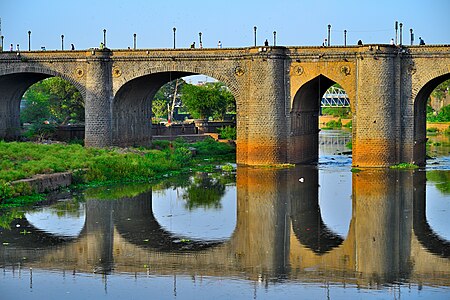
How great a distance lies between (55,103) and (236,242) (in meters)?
54.7

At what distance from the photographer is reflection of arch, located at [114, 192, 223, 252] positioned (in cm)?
2575

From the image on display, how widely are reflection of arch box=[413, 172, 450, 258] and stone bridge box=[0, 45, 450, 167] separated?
10542 mm

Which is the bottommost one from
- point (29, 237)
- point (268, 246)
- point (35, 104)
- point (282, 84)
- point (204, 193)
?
point (268, 246)

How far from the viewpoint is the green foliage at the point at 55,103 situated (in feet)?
248

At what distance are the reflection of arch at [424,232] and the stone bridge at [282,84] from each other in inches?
415

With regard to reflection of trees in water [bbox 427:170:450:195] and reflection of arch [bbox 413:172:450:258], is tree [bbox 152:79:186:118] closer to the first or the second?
reflection of trees in water [bbox 427:170:450:195]

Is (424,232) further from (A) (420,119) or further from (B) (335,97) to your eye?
(B) (335,97)

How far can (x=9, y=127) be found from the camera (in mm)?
57469

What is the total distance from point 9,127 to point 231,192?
24538mm

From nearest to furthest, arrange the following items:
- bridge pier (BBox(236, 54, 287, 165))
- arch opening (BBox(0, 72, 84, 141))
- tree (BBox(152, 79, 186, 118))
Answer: bridge pier (BBox(236, 54, 287, 165)), arch opening (BBox(0, 72, 84, 141)), tree (BBox(152, 79, 186, 118))

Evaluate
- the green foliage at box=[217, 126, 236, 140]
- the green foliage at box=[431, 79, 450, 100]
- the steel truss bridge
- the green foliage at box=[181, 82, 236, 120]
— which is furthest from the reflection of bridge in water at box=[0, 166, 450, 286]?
the steel truss bridge

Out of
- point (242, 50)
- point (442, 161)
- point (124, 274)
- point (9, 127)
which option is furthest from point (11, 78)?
point (124, 274)

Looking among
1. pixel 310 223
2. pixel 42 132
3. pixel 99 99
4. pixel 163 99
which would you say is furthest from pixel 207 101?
pixel 310 223

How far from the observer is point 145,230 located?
28516 mm
